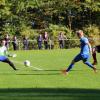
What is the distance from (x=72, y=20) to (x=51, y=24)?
332cm

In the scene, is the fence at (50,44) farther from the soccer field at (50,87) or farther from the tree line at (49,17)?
the soccer field at (50,87)

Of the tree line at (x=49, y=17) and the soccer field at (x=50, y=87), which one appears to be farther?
the tree line at (x=49, y=17)

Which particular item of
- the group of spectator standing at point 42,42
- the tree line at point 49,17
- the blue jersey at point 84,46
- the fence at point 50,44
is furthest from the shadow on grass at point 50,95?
the tree line at point 49,17

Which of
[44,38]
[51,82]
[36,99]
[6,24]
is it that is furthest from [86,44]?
[6,24]

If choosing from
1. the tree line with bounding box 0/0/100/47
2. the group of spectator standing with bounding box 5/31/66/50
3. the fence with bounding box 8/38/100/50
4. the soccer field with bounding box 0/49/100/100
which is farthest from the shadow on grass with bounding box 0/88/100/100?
the tree line with bounding box 0/0/100/47

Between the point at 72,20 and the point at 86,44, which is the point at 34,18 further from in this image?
the point at 86,44

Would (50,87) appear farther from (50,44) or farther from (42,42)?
(50,44)

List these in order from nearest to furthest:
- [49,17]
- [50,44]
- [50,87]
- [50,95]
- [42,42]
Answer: [50,95] < [50,87] < [42,42] < [50,44] < [49,17]

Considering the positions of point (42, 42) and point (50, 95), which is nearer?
point (50, 95)

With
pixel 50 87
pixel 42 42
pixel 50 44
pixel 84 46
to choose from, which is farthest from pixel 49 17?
pixel 50 87

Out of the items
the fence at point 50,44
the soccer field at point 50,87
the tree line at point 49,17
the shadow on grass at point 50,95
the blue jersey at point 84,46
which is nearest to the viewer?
the shadow on grass at point 50,95

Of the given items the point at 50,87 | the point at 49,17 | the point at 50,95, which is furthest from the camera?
the point at 49,17

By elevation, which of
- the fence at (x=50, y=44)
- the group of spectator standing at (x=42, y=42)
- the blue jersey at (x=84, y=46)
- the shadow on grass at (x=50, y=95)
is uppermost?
the shadow on grass at (x=50, y=95)

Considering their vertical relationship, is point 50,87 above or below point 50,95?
below
